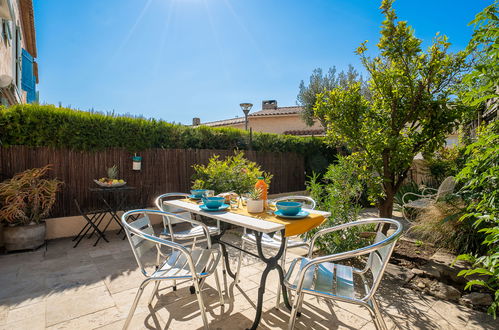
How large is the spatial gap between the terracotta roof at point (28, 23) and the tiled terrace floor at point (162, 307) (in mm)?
7657

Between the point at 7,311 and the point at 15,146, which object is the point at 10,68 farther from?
the point at 7,311

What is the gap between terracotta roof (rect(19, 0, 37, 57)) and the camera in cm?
732

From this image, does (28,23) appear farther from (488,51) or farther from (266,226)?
(488,51)

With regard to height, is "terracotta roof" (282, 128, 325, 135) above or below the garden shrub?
above

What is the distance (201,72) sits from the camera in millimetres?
8859

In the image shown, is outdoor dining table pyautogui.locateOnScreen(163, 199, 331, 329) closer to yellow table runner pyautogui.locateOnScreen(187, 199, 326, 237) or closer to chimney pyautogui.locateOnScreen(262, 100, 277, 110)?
yellow table runner pyautogui.locateOnScreen(187, 199, 326, 237)

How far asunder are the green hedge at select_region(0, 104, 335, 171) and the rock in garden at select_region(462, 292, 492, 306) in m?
5.49

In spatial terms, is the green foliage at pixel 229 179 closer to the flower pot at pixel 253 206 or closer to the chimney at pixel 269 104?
the flower pot at pixel 253 206

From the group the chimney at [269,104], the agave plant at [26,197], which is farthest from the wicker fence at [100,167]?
the chimney at [269,104]

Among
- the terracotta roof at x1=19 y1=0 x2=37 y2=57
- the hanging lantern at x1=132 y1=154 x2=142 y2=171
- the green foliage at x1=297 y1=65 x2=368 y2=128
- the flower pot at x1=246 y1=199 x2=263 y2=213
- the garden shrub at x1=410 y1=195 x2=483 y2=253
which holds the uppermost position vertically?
the terracotta roof at x1=19 y1=0 x2=37 y2=57

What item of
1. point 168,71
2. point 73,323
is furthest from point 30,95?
point 73,323

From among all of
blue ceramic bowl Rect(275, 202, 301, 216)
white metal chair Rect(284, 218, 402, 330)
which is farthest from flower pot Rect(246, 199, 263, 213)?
white metal chair Rect(284, 218, 402, 330)

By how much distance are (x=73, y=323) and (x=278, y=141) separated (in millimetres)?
7065

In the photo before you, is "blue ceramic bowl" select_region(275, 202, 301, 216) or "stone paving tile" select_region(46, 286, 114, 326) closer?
"blue ceramic bowl" select_region(275, 202, 301, 216)
